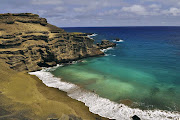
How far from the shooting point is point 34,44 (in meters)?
51.9

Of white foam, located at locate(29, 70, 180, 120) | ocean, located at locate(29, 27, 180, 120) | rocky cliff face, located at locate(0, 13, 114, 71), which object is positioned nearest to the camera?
white foam, located at locate(29, 70, 180, 120)

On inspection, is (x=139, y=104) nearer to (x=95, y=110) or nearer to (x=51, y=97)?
(x=95, y=110)

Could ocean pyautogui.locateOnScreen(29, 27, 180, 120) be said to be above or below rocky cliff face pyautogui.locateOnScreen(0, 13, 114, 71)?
below

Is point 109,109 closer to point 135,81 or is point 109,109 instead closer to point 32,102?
point 32,102

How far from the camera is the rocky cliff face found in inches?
1790

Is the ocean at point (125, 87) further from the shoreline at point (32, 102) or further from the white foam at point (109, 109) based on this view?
the shoreline at point (32, 102)

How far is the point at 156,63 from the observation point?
5497cm

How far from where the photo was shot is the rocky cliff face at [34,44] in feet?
149

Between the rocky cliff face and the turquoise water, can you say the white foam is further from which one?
the rocky cliff face

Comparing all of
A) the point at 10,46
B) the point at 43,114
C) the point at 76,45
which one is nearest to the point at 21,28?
the point at 10,46

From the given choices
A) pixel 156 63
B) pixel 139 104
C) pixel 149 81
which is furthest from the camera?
pixel 156 63

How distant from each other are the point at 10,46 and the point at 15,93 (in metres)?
24.5

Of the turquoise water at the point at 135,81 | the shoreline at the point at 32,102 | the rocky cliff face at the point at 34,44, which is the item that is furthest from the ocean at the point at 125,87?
the rocky cliff face at the point at 34,44

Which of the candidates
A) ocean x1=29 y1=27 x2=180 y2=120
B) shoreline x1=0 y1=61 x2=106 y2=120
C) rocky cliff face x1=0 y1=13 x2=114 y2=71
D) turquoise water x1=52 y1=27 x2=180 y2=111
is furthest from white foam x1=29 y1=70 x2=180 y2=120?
rocky cliff face x1=0 y1=13 x2=114 y2=71
